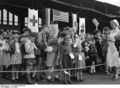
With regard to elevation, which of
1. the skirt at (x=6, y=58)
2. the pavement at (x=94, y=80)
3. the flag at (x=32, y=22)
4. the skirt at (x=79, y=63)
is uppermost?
the flag at (x=32, y=22)

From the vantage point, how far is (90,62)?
774 centimetres

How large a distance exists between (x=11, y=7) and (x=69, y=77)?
114 inches

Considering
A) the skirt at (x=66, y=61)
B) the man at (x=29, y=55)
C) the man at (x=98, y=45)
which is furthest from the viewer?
the man at (x=98, y=45)

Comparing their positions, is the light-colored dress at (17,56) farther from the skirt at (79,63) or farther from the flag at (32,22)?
the skirt at (79,63)

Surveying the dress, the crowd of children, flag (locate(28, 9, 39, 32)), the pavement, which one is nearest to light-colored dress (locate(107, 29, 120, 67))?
the pavement

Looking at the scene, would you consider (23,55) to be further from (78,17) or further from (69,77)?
(78,17)

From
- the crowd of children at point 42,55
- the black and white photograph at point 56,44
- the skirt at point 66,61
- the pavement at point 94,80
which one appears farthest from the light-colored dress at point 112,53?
the skirt at point 66,61

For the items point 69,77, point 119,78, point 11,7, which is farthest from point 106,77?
point 11,7

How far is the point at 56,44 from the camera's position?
20.5 feet

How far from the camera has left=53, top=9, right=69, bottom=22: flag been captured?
7606 millimetres

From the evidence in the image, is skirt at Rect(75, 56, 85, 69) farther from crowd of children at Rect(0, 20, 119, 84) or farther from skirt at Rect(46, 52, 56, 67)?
skirt at Rect(46, 52, 56, 67)

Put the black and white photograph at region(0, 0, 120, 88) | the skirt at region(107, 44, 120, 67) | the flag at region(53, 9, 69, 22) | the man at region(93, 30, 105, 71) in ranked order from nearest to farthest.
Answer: the black and white photograph at region(0, 0, 120, 88), the skirt at region(107, 44, 120, 67), the flag at region(53, 9, 69, 22), the man at region(93, 30, 105, 71)

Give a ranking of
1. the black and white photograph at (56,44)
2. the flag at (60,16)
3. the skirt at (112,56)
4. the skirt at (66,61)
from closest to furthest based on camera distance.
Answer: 1. the black and white photograph at (56,44)
2. the skirt at (66,61)
3. the skirt at (112,56)
4. the flag at (60,16)

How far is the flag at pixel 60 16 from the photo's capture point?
299 inches
